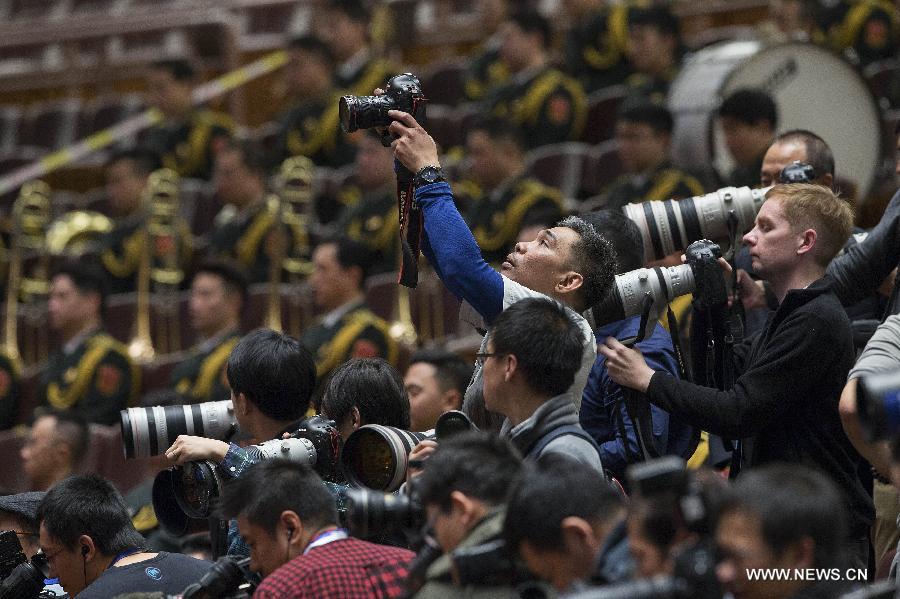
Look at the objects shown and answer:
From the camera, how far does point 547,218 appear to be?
5.38 m

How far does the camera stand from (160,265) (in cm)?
792

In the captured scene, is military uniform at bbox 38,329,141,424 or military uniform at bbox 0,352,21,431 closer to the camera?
military uniform at bbox 38,329,141,424

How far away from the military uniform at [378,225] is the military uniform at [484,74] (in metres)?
1.36

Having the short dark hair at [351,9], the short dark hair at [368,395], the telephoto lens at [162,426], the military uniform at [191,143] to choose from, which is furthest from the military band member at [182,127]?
the short dark hair at [368,395]

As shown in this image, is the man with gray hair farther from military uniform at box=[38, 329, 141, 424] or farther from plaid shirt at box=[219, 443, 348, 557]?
military uniform at box=[38, 329, 141, 424]

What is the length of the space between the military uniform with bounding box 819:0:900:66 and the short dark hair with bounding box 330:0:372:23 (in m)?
2.84

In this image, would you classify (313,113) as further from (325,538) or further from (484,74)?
(325,538)

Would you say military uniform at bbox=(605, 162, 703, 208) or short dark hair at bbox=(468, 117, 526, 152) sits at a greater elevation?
short dark hair at bbox=(468, 117, 526, 152)

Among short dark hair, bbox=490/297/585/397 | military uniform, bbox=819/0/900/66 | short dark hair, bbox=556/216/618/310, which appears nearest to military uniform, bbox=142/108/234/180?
military uniform, bbox=819/0/900/66

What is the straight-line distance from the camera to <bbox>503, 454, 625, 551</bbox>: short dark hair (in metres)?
2.42

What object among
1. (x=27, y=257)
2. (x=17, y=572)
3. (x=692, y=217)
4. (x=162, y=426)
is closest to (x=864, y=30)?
(x=692, y=217)

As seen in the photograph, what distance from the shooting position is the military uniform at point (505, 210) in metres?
6.86

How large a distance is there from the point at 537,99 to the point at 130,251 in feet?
7.20

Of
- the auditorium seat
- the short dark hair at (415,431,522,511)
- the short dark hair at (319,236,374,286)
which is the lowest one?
the short dark hair at (319,236,374,286)
